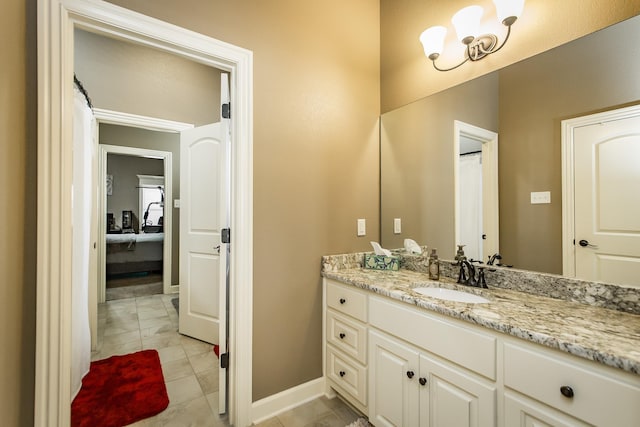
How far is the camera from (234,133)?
1638 millimetres

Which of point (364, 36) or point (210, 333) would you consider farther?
point (210, 333)

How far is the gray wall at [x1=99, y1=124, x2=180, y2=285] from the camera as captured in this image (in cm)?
411

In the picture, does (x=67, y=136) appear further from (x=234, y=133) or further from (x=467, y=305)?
(x=467, y=305)

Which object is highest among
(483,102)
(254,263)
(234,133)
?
(483,102)

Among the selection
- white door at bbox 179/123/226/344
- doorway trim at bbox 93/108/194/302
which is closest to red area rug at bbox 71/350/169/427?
white door at bbox 179/123/226/344

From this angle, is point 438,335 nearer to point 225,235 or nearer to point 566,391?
point 566,391

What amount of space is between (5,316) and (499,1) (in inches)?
103

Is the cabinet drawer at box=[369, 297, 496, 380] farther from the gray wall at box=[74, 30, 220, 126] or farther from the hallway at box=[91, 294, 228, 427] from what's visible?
the gray wall at box=[74, 30, 220, 126]

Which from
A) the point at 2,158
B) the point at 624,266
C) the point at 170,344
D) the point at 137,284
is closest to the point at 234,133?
the point at 2,158

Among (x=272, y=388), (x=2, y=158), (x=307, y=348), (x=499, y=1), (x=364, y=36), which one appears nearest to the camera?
(x=2, y=158)

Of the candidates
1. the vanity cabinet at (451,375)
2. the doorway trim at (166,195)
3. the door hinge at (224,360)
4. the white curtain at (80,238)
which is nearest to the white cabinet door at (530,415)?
the vanity cabinet at (451,375)

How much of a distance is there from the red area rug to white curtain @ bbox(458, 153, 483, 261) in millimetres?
2156

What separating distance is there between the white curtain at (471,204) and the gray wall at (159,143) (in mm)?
3915

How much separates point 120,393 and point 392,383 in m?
1.83
